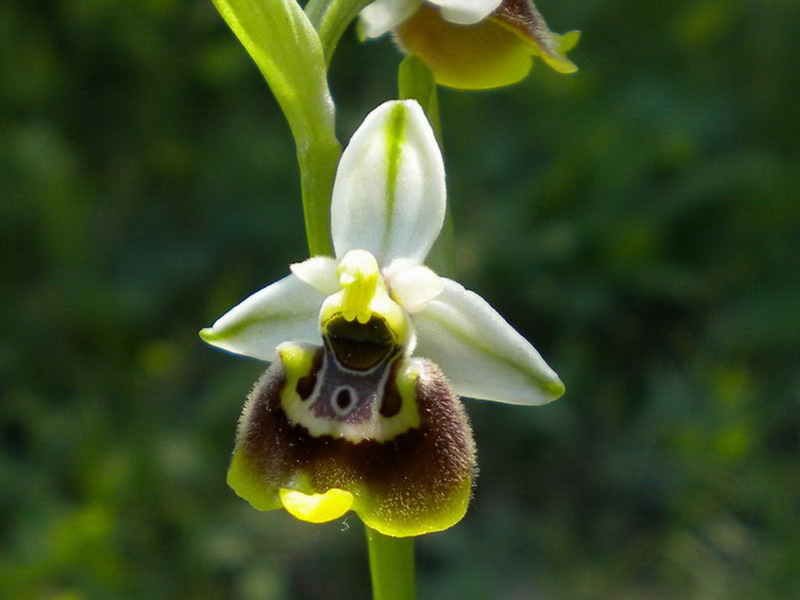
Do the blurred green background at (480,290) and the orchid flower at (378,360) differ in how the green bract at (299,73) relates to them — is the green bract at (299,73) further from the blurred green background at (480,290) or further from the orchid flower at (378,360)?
the blurred green background at (480,290)

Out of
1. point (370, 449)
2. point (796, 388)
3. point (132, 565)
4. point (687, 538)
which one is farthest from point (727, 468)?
point (370, 449)

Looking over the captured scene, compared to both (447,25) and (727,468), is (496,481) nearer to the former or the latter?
(727,468)

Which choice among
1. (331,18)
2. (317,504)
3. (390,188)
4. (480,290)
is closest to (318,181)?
(390,188)

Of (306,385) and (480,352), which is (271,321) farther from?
(480,352)

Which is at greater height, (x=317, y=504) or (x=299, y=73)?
(x=299, y=73)

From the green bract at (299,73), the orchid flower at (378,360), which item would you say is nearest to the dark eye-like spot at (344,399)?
the orchid flower at (378,360)

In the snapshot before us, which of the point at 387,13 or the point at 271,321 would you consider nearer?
the point at 271,321
